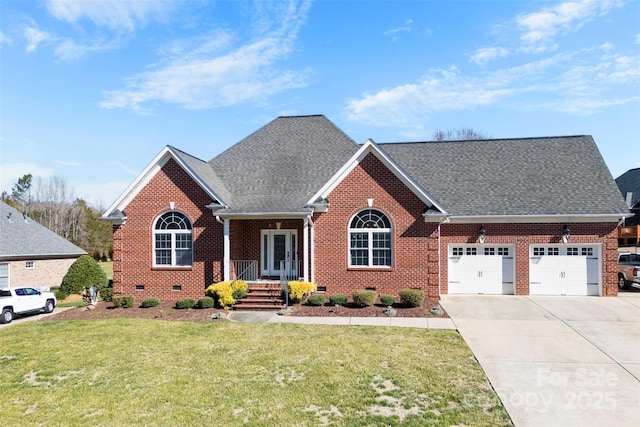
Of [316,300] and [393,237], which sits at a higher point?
[393,237]

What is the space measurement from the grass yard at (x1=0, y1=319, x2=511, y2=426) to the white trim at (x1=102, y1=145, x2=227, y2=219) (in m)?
6.62

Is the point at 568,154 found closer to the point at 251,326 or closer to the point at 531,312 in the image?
the point at 531,312

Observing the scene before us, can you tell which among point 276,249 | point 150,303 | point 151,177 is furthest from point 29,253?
point 276,249

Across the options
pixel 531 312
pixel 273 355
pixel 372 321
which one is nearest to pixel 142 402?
pixel 273 355

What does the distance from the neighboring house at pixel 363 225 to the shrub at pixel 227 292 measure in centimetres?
101

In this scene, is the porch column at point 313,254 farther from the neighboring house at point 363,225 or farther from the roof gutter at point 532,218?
the roof gutter at point 532,218

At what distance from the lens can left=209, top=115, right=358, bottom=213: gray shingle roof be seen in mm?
18719

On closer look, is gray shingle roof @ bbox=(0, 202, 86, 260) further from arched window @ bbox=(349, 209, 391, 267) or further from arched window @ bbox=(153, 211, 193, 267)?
arched window @ bbox=(349, 209, 391, 267)

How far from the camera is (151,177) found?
18.0 metres

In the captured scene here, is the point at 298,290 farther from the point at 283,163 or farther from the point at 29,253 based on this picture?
the point at 29,253

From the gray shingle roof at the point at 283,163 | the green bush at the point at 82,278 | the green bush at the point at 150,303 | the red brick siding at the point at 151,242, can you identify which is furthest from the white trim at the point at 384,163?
the green bush at the point at 82,278

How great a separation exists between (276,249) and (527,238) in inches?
466

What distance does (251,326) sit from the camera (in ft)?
43.0

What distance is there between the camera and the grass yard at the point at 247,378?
6.73 m
